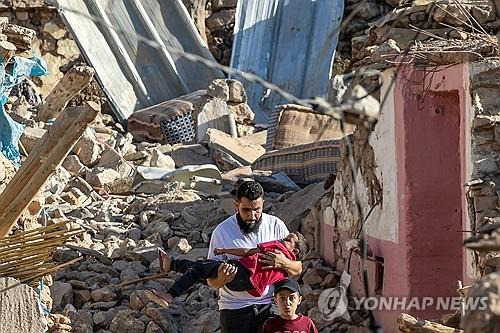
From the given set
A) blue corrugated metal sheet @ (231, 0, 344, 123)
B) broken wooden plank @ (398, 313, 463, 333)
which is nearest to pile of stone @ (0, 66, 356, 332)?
blue corrugated metal sheet @ (231, 0, 344, 123)

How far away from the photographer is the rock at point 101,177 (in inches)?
524

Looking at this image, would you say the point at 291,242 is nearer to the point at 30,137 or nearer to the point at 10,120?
the point at 10,120

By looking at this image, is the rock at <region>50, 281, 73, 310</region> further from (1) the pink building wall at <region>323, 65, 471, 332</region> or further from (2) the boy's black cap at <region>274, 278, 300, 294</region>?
(2) the boy's black cap at <region>274, 278, 300, 294</region>

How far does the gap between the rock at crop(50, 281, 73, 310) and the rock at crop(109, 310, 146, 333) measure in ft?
2.07

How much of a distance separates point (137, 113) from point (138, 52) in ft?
3.89

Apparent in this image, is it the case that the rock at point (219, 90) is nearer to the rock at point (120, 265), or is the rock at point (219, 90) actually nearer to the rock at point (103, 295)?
the rock at point (120, 265)

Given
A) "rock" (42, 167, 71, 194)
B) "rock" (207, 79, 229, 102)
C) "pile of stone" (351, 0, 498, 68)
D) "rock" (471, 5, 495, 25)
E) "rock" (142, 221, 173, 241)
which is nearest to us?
"pile of stone" (351, 0, 498, 68)

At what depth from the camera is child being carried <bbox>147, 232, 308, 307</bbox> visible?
6133 mm

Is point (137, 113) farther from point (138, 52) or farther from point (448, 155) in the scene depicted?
point (448, 155)

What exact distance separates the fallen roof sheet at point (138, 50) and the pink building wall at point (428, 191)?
8857 millimetres

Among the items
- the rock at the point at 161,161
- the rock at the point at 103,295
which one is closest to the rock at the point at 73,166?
the rock at the point at 161,161

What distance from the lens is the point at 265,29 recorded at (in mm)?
18062

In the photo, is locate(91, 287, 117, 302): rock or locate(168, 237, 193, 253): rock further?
locate(168, 237, 193, 253): rock

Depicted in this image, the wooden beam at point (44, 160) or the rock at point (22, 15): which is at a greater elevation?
the rock at point (22, 15)
